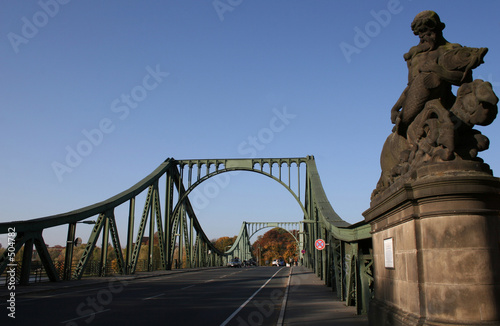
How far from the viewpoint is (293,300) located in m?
13.9

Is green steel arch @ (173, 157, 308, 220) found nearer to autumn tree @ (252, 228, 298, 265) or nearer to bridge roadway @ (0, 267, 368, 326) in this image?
bridge roadway @ (0, 267, 368, 326)

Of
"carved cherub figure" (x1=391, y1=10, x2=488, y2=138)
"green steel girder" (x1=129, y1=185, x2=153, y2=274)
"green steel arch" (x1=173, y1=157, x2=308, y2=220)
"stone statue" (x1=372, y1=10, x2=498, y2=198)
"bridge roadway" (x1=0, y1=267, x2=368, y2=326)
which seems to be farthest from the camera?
"green steel arch" (x1=173, y1=157, x2=308, y2=220)

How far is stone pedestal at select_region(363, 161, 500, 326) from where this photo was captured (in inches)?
186

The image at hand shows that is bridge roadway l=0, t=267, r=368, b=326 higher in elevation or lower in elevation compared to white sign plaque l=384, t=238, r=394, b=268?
lower

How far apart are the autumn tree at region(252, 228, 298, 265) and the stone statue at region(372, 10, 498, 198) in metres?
113

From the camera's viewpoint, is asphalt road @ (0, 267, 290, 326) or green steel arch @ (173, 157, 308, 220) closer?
asphalt road @ (0, 267, 290, 326)

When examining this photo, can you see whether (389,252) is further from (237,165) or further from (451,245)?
(237,165)

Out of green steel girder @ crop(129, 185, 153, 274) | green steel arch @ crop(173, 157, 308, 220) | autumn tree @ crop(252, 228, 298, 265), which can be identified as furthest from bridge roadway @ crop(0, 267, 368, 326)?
autumn tree @ crop(252, 228, 298, 265)

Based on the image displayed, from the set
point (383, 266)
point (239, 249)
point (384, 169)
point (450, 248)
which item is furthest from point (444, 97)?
point (239, 249)

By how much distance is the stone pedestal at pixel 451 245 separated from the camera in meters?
4.73

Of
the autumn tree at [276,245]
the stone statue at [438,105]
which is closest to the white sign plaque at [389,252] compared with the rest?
the stone statue at [438,105]

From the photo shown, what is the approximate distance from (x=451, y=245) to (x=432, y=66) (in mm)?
2647

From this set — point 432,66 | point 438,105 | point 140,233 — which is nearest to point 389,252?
point 438,105

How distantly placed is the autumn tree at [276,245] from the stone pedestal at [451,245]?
114m
